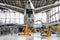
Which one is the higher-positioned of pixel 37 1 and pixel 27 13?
pixel 37 1

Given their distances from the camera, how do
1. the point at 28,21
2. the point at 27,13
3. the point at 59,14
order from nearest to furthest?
the point at 28,21 < the point at 27,13 < the point at 59,14

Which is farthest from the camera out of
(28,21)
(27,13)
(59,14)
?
(59,14)

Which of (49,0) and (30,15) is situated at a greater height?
(49,0)

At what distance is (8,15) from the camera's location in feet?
150

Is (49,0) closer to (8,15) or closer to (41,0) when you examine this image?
(41,0)

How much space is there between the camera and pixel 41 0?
44.6 m

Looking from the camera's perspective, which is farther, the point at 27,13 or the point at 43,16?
the point at 43,16

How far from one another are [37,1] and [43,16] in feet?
17.1

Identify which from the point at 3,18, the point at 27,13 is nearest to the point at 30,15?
the point at 27,13

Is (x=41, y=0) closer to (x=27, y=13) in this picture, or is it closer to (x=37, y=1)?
(x=37, y=1)

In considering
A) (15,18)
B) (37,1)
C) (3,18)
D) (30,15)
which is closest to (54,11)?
(37,1)

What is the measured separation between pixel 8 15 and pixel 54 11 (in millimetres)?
14696

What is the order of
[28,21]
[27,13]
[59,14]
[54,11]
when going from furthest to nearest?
[54,11] → [59,14] → [27,13] → [28,21]

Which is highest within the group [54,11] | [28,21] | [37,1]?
[37,1]
